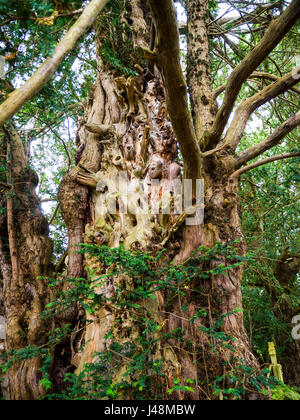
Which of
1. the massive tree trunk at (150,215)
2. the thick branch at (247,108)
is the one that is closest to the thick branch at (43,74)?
the massive tree trunk at (150,215)

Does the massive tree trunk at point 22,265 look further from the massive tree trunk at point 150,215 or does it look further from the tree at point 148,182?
the massive tree trunk at point 150,215

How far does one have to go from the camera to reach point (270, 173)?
5.32 meters

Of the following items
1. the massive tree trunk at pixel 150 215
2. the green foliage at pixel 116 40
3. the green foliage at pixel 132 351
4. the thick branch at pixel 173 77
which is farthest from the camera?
the green foliage at pixel 116 40

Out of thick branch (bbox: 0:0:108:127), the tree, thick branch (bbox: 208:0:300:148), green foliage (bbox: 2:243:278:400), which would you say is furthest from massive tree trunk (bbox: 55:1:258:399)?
thick branch (bbox: 0:0:108:127)

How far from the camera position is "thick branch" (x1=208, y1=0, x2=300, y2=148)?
2.11 m

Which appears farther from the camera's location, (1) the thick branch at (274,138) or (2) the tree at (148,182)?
(1) the thick branch at (274,138)

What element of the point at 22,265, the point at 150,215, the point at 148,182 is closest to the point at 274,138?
the point at 148,182

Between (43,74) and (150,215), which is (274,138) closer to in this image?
(150,215)

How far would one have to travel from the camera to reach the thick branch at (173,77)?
1.66 meters

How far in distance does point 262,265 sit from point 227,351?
8.90ft

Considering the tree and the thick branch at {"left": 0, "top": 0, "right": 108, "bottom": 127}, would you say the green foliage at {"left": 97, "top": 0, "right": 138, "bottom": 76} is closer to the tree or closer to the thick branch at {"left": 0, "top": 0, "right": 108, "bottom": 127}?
the tree

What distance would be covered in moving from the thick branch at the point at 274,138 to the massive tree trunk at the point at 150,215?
0.16 m

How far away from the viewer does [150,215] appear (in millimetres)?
3309

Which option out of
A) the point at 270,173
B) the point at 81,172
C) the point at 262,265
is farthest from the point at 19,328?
the point at 270,173
